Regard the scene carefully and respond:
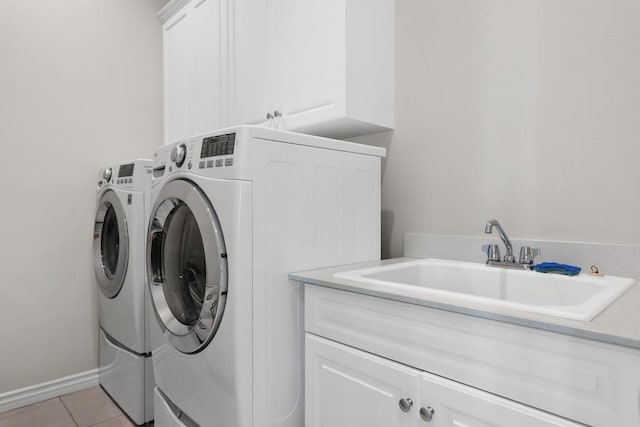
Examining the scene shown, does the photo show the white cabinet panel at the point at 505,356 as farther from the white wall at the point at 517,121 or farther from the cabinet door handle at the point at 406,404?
the white wall at the point at 517,121

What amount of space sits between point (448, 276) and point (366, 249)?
14.0 inches

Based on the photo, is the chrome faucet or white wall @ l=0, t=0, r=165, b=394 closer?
the chrome faucet

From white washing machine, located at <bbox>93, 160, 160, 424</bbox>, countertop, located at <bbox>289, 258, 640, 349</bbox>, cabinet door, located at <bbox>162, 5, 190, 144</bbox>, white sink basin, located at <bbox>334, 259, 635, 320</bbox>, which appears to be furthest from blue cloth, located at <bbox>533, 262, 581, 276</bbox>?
cabinet door, located at <bbox>162, 5, 190, 144</bbox>

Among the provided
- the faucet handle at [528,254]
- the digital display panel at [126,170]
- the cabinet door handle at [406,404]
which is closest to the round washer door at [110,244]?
the digital display panel at [126,170]

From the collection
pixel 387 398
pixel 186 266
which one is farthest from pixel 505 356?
pixel 186 266

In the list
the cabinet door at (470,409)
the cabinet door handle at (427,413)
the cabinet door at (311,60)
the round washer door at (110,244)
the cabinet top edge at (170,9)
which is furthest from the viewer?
the cabinet top edge at (170,9)

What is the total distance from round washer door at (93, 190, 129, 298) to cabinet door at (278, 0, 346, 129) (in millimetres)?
1070

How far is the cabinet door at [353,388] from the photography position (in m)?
1.05

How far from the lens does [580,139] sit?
4.49 ft

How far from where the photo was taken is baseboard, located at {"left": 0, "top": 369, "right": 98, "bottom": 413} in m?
2.20

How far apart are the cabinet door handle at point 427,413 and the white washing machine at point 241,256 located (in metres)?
0.53

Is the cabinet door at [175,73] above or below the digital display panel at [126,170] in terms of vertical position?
above

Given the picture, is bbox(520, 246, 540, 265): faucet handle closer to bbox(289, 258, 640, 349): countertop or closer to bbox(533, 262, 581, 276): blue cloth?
bbox(533, 262, 581, 276): blue cloth

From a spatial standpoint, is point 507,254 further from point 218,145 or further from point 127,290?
point 127,290
